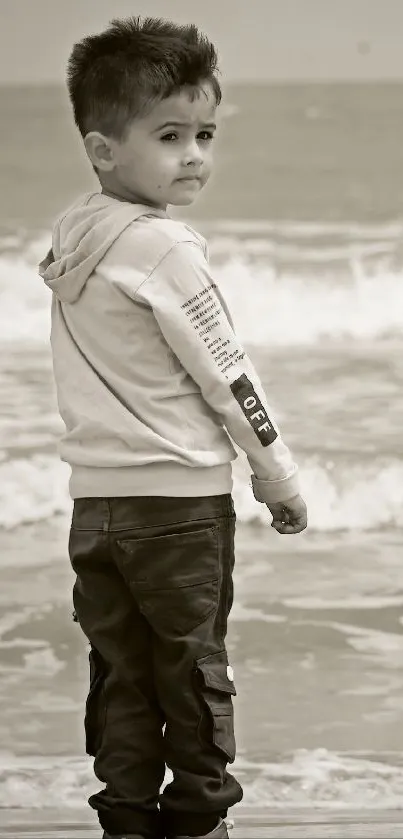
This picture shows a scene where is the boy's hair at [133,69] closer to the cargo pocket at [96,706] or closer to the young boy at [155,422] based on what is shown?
the young boy at [155,422]

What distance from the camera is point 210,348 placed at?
1448mm

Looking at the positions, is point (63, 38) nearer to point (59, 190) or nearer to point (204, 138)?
point (59, 190)

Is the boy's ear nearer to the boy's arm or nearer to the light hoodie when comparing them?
the light hoodie

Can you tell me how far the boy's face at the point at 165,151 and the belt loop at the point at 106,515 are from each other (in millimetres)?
382

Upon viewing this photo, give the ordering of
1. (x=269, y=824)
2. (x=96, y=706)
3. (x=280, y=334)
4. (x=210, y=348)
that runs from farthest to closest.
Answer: (x=280, y=334)
(x=269, y=824)
(x=96, y=706)
(x=210, y=348)

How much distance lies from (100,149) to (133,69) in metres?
0.11

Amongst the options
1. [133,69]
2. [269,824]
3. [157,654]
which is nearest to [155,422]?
[157,654]

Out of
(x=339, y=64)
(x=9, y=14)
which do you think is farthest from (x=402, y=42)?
(x=9, y=14)

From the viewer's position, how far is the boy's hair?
145 centimetres

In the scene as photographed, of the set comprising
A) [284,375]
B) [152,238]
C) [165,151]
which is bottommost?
[284,375]

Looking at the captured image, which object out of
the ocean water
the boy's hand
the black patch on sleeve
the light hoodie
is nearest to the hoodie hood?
the light hoodie

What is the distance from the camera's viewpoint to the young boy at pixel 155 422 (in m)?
1.46

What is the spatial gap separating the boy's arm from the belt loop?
0.58ft

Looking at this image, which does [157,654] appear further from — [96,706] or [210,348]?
[210,348]
